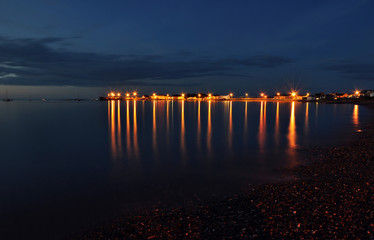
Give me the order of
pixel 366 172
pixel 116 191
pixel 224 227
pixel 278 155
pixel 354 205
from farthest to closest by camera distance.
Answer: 1. pixel 278 155
2. pixel 366 172
3. pixel 116 191
4. pixel 354 205
5. pixel 224 227

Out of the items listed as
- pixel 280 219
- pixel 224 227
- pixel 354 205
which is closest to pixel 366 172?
pixel 354 205

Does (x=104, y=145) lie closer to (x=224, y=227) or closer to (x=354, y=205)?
(x=224, y=227)

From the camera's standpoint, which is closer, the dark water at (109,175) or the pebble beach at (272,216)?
the pebble beach at (272,216)

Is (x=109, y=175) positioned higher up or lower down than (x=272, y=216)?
lower down

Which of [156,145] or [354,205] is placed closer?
[354,205]

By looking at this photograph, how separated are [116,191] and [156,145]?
33.3ft

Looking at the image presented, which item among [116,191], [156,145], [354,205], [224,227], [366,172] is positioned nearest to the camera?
[224,227]

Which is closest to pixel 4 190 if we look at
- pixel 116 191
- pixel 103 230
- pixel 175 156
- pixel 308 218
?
pixel 116 191

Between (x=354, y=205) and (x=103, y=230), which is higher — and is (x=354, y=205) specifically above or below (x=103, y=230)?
above

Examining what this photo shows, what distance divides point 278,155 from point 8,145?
854 inches

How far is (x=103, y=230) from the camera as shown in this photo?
702 cm

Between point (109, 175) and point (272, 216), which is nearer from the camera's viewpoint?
point (272, 216)

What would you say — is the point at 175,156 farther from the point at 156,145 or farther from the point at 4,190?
the point at 4,190

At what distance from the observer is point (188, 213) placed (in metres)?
7.70
